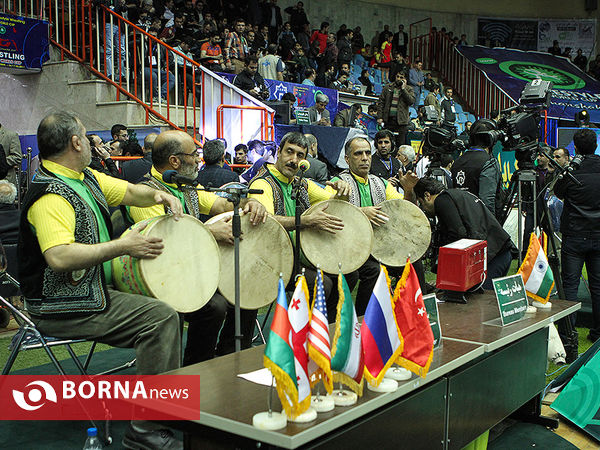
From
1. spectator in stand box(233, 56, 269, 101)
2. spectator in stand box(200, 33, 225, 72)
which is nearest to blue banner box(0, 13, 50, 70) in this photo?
spectator in stand box(200, 33, 225, 72)

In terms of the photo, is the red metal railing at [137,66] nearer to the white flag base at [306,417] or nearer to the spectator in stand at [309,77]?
the spectator in stand at [309,77]

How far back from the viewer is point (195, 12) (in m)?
14.2

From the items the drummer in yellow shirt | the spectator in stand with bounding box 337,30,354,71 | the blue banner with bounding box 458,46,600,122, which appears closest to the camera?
the drummer in yellow shirt

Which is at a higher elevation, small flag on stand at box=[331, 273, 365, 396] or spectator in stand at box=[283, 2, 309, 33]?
spectator in stand at box=[283, 2, 309, 33]

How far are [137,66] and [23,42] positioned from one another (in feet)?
5.60

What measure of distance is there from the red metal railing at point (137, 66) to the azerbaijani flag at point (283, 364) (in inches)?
310

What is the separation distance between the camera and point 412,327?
2.45 metres

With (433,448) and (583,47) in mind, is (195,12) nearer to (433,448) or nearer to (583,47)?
(433,448)

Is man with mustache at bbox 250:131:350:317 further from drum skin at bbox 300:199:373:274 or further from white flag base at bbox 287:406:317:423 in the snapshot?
white flag base at bbox 287:406:317:423

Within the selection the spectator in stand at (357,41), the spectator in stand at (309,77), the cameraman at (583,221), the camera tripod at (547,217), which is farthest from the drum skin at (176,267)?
the spectator in stand at (357,41)

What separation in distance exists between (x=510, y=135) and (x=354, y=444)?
3.36 m

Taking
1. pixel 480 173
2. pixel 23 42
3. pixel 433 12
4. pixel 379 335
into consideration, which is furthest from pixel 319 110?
pixel 433 12

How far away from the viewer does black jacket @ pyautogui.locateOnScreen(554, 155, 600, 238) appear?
4.99m

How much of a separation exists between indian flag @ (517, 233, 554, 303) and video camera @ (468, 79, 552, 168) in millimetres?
1299
